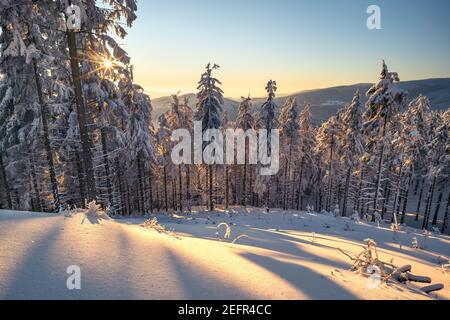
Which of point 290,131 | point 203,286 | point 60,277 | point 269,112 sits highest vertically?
point 269,112

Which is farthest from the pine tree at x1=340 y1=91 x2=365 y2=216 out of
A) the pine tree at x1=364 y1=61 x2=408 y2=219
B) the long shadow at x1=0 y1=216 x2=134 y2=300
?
the long shadow at x1=0 y1=216 x2=134 y2=300

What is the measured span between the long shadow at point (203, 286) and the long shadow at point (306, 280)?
90 cm

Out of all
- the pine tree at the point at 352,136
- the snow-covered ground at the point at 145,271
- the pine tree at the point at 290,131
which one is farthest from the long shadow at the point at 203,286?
the pine tree at the point at 352,136

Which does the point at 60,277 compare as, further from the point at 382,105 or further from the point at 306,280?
→ the point at 382,105

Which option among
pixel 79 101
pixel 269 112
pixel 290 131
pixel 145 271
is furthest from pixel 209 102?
pixel 145 271

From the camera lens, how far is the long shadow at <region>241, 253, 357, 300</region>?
11.3 feet

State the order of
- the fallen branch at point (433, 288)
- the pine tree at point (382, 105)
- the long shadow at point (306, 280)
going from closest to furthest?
the long shadow at point (306, 280), the fallen branch at point (433, 288), the pine tree at point (382, 105)

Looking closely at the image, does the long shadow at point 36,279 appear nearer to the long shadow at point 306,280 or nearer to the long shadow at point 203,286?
the long shadow at point 203,286

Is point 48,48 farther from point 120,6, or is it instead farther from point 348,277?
point 348,277

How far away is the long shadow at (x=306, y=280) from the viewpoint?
11.3 feet

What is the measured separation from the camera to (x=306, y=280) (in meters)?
3.93

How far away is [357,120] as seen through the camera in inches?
1389

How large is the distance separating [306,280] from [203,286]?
1.55m
